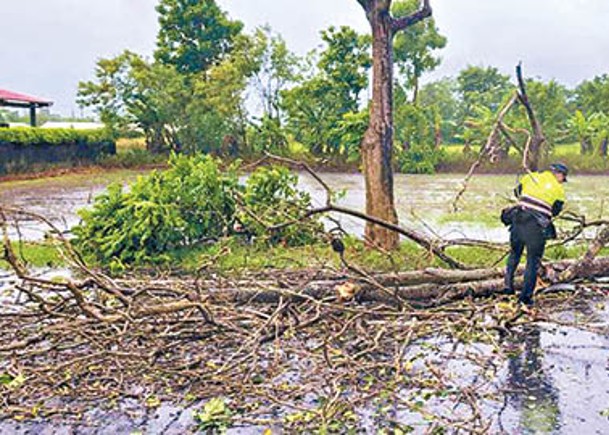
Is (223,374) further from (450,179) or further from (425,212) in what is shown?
(450,179)

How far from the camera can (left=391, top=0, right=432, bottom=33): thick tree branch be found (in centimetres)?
949

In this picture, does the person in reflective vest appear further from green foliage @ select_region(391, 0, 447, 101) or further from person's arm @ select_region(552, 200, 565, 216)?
green foliage @ select_region(391, 0, 447, 101)

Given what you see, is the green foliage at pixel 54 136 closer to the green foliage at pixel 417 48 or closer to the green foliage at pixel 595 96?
the green foliage at pixel 417 48

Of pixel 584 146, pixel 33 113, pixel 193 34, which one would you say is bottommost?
pixel 584 146

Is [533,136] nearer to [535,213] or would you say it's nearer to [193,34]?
[535,213]

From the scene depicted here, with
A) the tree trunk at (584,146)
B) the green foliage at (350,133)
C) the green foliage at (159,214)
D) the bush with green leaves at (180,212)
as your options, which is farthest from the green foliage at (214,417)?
the tree trunk at (584,146)

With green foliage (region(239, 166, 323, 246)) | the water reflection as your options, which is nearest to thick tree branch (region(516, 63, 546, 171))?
the water reflection

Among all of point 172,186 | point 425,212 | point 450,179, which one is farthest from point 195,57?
point 172,186

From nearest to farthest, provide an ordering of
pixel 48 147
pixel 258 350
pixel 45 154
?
pixel 258 350
pixel 45 154
pixel 48 147

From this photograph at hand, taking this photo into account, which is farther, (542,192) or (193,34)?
(193,34)

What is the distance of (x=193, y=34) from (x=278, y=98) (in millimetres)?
4699

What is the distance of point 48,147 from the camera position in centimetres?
2428

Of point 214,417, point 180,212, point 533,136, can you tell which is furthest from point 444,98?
point 214,417

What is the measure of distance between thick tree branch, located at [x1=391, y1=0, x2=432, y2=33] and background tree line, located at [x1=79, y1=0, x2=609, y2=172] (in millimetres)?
14979
